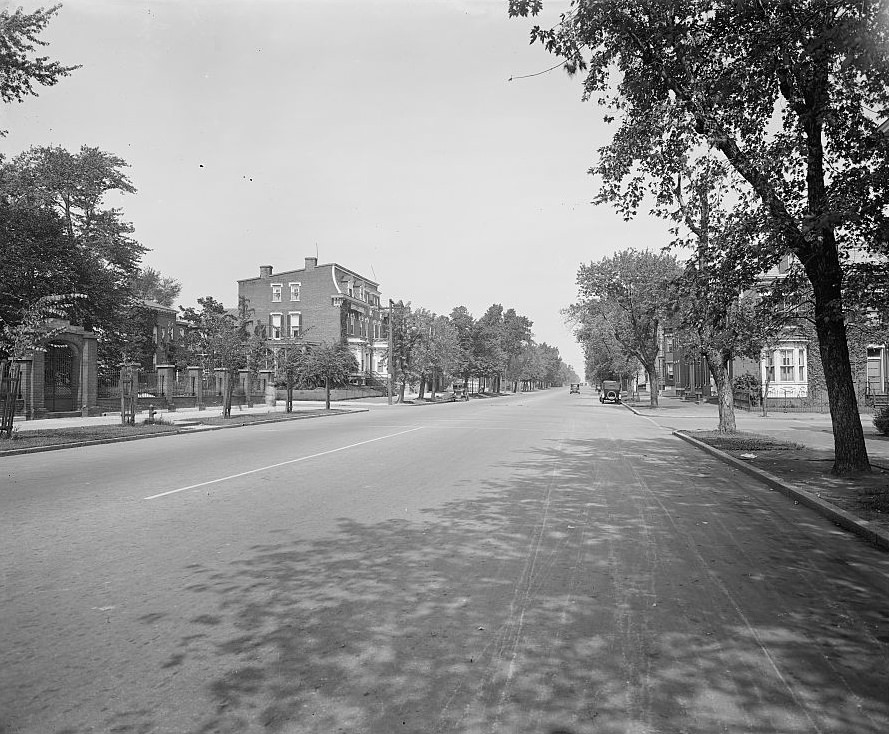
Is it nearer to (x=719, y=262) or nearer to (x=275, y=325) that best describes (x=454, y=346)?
(x=275, y=325)

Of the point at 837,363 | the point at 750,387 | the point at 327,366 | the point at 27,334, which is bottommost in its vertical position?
the point at 750,387

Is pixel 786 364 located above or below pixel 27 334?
below

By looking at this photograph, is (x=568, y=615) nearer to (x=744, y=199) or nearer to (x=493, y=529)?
(x=493, y=529)

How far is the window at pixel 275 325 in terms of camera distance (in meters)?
71.4

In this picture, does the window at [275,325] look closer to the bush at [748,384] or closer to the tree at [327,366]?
the tree at [327,366]

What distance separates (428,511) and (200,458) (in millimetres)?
8299

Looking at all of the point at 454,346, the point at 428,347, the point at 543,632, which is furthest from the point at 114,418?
the point at 454,346

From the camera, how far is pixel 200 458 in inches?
591

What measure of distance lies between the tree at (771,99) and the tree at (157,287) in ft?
224

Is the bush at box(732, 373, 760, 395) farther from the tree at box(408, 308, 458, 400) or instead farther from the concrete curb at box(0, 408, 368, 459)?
the concrete curb at box(0, 408, 368, 459)

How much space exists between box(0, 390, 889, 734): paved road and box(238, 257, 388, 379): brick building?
6079 cm

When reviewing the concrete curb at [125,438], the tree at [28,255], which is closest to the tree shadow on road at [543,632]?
the concrete curb at [125,438]

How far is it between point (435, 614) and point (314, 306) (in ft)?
224

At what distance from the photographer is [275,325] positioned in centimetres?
7175
